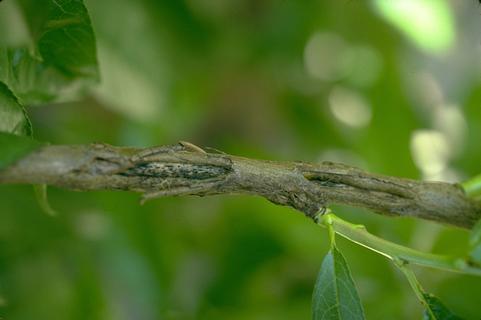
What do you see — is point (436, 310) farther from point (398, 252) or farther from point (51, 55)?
point (51, 55)

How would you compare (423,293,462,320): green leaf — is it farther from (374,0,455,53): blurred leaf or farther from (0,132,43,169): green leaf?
(374,0,455,53): blurred leaf

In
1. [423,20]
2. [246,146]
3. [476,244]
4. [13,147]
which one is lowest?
[13,147]

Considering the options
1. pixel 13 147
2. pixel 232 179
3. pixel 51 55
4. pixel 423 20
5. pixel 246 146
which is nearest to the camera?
pixel 13 147

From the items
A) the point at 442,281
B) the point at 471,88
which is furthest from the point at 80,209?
the point at 471,88

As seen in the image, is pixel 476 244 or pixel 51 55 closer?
pixel 476 244

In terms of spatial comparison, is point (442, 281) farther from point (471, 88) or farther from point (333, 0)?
point (333, 0)

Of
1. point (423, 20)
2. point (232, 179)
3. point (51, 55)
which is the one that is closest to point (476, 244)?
point (232, 179)

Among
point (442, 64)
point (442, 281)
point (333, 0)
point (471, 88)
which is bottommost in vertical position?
point (442, 281)
